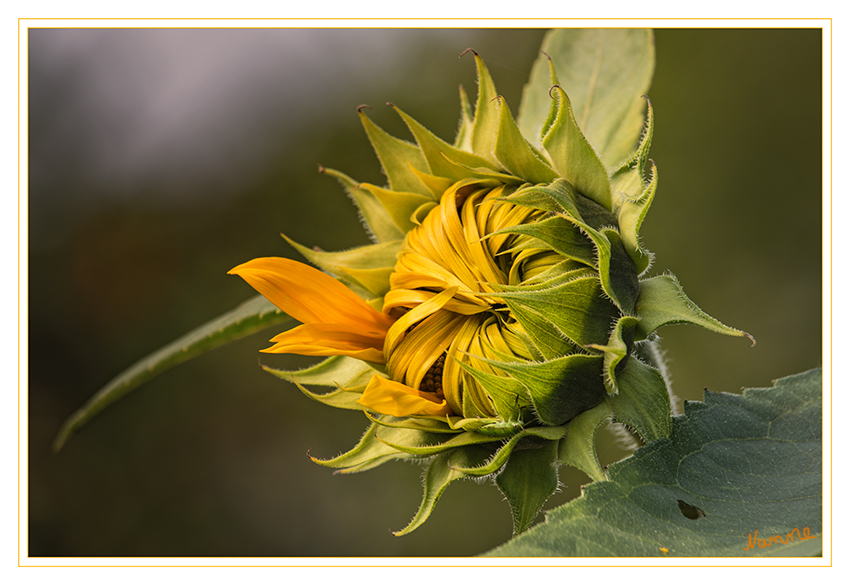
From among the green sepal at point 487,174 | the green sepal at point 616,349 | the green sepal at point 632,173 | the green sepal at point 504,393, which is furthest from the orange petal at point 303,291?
the green sepal at point 632,173

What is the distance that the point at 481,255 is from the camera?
1241 millimetres

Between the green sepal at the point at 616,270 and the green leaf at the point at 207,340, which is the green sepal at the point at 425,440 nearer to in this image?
the green sepal at the point at 616,270

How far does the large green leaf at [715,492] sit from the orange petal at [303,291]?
1.80 ft

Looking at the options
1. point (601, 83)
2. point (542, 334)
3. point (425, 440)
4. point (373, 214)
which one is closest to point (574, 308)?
point (542, 334)

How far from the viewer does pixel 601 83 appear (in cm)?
182

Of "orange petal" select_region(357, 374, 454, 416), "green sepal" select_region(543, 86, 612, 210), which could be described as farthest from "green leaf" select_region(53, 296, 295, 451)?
"green sepal" select_region(543, 86, 612, 210)

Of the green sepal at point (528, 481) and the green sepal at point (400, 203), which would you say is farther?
the green sepal at point (400, 203)

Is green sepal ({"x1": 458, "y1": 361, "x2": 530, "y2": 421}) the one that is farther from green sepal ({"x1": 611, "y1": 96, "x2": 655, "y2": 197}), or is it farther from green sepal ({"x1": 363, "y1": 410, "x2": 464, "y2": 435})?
green sepal ({"x1": 611, "y1": 96, "x2": 655, "y2": 197})

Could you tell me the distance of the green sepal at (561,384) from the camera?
1.14 m

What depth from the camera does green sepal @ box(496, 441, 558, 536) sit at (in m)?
1.24

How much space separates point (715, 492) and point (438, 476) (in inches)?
22.1

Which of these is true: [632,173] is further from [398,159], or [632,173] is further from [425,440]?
[425,440]
